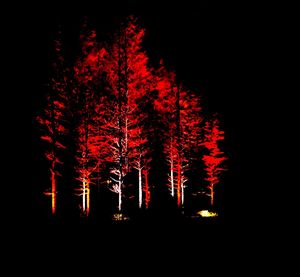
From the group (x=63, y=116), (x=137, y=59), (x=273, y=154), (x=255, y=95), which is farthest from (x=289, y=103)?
(x=63, y=116)

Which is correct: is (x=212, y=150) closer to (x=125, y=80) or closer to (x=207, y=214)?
(x=207, y=214)

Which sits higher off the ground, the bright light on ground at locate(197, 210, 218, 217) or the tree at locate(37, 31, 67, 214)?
the tree at locate(37, 31, 67, 214)

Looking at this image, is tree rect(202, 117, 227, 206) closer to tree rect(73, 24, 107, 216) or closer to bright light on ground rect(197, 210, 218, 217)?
bright light on ground rect(197, 210, 218, 217)

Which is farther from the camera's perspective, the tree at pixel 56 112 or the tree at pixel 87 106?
the tree at pixel 87 106

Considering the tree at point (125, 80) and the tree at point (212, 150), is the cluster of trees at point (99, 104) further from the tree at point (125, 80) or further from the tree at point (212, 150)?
the tree at point (212, 150)

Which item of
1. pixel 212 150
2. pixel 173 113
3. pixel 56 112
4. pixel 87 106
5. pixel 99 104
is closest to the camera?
pixel 56 112

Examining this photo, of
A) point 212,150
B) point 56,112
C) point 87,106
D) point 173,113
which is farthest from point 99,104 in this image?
point 212,150

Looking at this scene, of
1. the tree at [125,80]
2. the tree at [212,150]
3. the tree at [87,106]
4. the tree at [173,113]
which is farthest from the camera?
the tree at [212,150]

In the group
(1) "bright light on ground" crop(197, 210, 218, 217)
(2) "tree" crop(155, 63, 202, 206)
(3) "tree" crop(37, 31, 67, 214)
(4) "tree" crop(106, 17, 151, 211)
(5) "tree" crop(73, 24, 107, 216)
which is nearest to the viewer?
(3) "tree" crop(37, 31, 67, 214)

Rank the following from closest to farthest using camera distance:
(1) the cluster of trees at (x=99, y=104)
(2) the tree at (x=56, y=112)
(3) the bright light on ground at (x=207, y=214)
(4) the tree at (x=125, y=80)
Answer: (2) the tree at (x=56, y=112), (1) the cluster of trees at (x=99, y=104), (4) the tree at (x=125, y=80), (3) the bright light on ground at (x=207, y=214)

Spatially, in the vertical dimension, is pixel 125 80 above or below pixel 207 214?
above

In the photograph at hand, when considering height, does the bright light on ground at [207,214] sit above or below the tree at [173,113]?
below

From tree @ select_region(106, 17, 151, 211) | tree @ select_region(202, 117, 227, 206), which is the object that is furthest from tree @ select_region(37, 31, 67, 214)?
tree @ select_region(202, 117, 227, 206)

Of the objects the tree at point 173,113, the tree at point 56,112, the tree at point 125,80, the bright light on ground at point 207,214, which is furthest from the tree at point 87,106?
the bright light on ground at point 207,214
